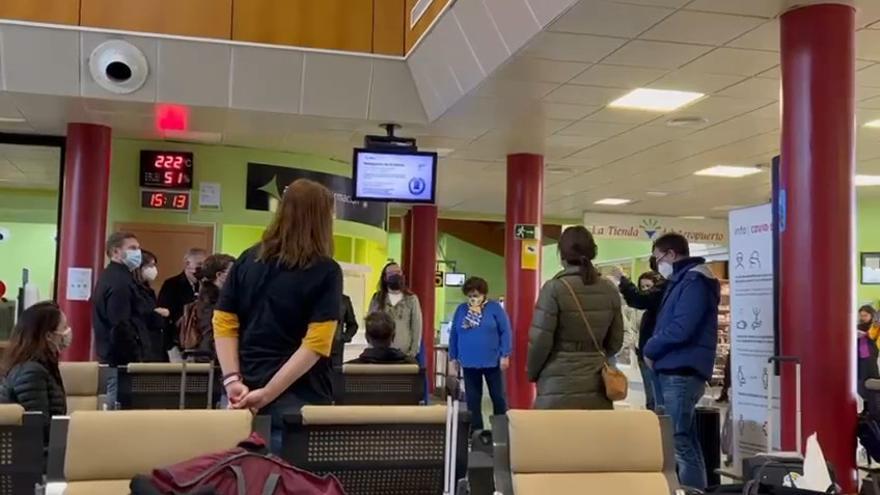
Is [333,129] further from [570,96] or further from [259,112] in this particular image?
[570,96]

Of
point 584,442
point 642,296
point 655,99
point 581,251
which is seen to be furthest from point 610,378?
point 655,99

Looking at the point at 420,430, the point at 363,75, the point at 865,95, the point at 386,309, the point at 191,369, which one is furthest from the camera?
the point at 386,309

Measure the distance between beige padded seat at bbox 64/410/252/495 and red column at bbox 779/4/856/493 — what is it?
3.05 m

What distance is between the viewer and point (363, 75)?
7.25 meters

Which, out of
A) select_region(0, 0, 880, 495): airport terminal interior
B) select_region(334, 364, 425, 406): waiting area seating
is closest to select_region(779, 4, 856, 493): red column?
select_region(0, 0, 880, 495): airport terminal interior

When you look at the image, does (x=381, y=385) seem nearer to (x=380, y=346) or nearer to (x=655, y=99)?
(x=380, y=346)

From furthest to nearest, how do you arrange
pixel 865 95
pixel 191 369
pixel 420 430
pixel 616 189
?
pixel 616 189 → pixel 865 95 → pixel 191 369 → pixel 420 430

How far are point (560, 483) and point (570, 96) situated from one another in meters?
4.33

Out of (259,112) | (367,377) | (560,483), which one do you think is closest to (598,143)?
(259,112)

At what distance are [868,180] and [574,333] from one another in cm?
798

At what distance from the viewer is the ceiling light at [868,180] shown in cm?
1020

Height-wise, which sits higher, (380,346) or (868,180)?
(868,180)

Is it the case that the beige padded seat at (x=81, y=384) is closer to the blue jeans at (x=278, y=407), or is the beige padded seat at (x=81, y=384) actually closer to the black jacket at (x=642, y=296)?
the blue jeans at (x=278, y=407)

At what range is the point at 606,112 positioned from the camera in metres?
7.09
